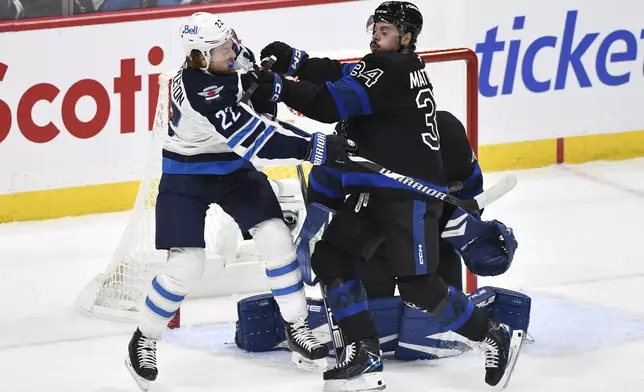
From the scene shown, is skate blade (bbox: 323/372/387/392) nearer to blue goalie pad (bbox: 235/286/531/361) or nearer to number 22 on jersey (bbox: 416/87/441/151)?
blue goalie pad (bbox: 235/286/531/361)

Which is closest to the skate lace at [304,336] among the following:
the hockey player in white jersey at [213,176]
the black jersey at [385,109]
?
the hockey player in white jersey at [213,176]

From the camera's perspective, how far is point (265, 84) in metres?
4.18

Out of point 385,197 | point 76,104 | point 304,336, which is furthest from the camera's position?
point 76,104

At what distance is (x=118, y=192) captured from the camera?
6504mm

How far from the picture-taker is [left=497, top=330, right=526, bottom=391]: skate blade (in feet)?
13.9

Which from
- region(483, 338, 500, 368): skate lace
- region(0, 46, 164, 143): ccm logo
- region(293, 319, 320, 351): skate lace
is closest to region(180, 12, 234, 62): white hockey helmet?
region(293, 319, 320, 351): skate lace

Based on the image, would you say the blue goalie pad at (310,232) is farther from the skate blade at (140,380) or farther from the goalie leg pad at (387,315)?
the skate blade at (140,380)

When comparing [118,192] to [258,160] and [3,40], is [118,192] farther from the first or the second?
[258,160]

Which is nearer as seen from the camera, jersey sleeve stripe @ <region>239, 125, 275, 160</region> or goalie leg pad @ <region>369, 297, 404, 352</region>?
jersey sleeve stripe @ <region>239, 125, 275, 160</region>

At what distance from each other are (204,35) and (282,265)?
0.72m

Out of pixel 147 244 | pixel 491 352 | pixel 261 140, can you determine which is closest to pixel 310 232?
pixel 261 140

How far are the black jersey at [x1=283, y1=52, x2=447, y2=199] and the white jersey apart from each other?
129mm

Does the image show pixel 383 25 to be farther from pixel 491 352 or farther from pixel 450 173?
pixel 491 352

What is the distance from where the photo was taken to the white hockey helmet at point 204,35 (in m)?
4.14
